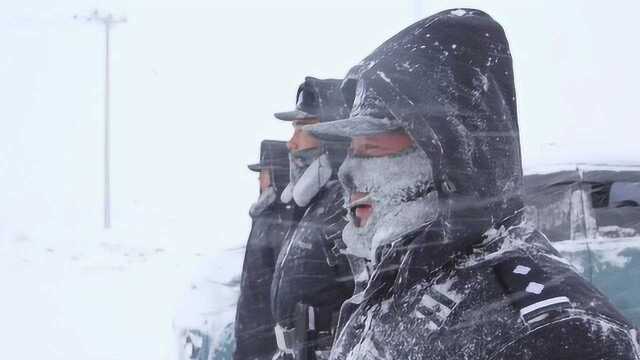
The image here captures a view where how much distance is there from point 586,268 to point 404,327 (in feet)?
12.2

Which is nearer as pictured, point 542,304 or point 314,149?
point 542,304

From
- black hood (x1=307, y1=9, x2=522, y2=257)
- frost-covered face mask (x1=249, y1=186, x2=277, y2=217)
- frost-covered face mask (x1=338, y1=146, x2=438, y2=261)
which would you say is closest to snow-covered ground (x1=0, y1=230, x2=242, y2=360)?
frost-covered face mask (x1=249, y1=186, x2=277, y2=217)

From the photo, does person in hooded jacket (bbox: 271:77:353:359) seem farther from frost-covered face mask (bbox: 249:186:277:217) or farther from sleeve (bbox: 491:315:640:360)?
sleeve (bbox: 491:315:640:360)

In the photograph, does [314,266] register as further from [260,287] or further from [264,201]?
[264,201]

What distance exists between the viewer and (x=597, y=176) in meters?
5.49

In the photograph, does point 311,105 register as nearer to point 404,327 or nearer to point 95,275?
point 404,327

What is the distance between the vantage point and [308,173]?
377 cm

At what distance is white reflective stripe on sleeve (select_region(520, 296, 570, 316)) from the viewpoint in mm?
1638

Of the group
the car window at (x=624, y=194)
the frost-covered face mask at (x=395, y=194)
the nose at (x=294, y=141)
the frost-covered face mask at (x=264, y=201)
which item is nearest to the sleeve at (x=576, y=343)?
the frost-covered face mask at (x=395, y=194)

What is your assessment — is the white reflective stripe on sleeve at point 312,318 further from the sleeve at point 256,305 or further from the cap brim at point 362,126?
the cap brim at point 362,126

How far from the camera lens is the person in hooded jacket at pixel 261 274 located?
424 cm

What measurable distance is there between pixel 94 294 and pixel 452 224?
34.1 ft

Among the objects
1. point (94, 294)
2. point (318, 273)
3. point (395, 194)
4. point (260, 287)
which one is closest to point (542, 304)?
point (395, 194)

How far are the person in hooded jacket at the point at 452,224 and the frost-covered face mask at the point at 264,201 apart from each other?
2.46 m
